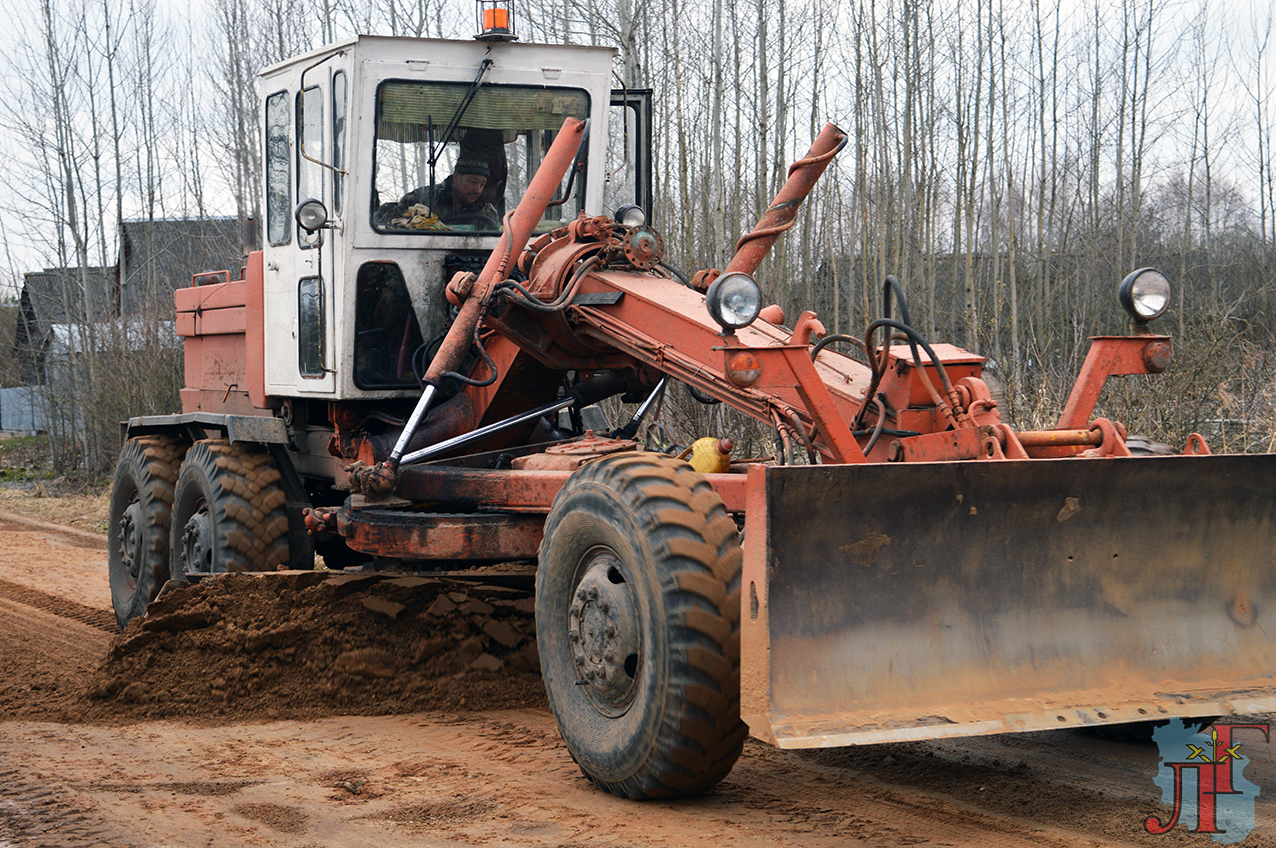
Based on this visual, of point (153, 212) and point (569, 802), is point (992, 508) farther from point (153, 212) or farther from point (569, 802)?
point (153, 212)

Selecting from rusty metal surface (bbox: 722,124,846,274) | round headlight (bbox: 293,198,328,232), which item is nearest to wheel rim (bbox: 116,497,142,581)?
round headlight (bbox: 293,198,328,232)

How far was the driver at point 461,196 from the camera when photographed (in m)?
6.84

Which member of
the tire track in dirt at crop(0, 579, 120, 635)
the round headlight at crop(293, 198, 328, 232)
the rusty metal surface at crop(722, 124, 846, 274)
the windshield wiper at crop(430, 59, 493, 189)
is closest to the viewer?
the rusty metal surface at crop(722, 124, 846, 274)

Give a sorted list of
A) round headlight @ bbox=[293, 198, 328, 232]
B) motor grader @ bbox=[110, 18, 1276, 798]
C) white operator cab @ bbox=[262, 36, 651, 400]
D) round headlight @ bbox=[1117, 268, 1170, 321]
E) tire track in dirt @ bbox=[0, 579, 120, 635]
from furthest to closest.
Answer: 1. tire track in dirt @ bbox=[0, 579, 120, 635]
2. white operator cab @ bbox=[262, 36, 651, 400]
3. round headlight @ bbox=[293, 198, 328, 232]
4. round headlight @ bbox=[1117, 268, 1170, 321]
5. motor grader @ bbox=[110, 18, 1276, 798]

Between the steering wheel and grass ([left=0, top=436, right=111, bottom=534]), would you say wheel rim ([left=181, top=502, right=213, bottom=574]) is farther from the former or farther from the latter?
grass ([left=0, top=436, right=111, bottom=534])

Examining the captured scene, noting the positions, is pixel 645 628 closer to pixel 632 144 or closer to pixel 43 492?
pixel 632 144

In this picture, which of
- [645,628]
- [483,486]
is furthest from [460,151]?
[645,628]

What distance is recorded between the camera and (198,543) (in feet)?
24.7

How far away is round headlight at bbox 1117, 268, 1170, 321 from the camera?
15.9 ft

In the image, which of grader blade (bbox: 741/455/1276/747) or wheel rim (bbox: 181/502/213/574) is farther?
wheel rim (bbox: 181/502/213/574)

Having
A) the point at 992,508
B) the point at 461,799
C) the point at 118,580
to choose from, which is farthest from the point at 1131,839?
the point at 118,580

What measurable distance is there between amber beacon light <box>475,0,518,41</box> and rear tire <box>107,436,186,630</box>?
366 centimetres

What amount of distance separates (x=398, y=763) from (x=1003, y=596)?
95.4 inches

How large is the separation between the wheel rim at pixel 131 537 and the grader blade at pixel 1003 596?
5.74 m
